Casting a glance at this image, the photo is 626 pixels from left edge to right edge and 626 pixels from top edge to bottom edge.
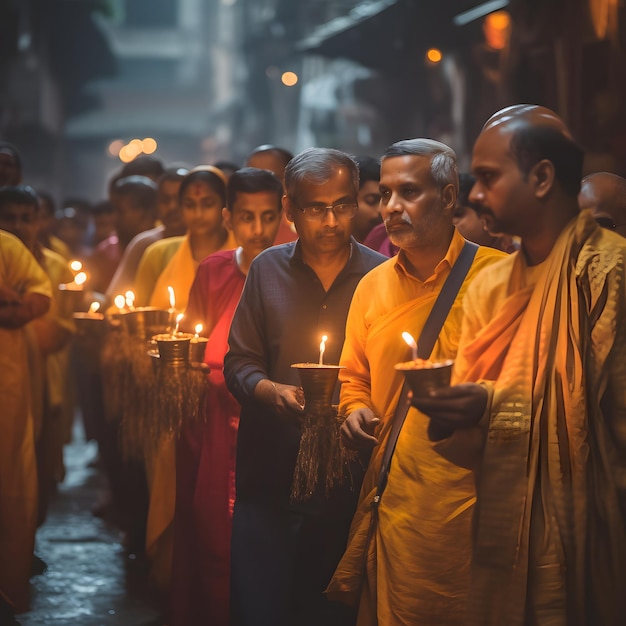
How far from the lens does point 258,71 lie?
40156 millimetres

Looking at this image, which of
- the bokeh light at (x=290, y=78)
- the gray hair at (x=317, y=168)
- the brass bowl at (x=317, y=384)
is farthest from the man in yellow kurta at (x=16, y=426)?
the bokeh light at (x=290, y=78)

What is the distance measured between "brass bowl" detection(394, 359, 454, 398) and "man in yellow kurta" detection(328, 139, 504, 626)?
91cm

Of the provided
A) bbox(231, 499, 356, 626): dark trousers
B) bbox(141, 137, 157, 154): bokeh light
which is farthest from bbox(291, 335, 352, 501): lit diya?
bbox(141, 137, 157, 154): bokeh light

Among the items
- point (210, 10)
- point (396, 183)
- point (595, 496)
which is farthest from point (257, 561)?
point (210, 10)

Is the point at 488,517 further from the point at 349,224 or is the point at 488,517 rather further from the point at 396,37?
the point at 396,37

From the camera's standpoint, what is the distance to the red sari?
626 cm

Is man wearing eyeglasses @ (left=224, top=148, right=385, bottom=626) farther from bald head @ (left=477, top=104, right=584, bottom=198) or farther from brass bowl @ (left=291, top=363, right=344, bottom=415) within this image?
bald head @ (left=477, top=104, right=584, bottom=198)

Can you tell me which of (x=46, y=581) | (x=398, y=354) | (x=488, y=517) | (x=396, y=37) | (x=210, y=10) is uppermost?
(x=210, y=10)

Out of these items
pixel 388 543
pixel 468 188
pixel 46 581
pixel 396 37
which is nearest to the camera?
pixel 388 543

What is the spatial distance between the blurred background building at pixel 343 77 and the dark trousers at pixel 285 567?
3795 millimetres

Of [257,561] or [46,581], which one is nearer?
[257,561]

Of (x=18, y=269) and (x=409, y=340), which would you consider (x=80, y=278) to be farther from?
(x=409, y=340)

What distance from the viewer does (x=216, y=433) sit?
629cm

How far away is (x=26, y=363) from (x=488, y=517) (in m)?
4.27
